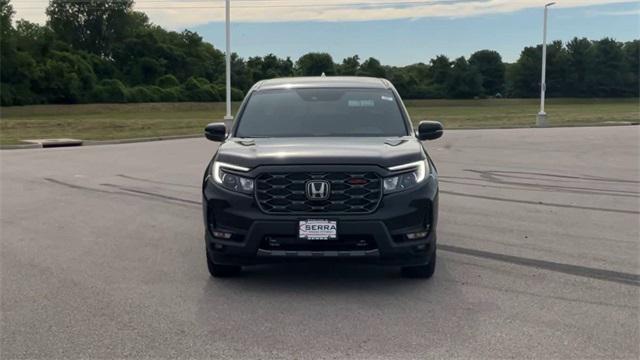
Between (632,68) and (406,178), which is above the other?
Result: (632,68)

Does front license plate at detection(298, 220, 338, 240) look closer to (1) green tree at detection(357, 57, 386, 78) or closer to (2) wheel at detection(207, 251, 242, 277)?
(2) wheel at detection(207, 251, 242, 277)

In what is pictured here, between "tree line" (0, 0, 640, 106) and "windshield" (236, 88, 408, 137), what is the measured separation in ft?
315

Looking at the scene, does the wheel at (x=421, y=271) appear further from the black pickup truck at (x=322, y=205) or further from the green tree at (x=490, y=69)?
the green tree at (x=490, y=69)

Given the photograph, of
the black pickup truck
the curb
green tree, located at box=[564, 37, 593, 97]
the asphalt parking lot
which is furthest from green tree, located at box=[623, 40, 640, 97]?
the black pickup truck

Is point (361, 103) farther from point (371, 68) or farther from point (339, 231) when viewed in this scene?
point (371, 68)

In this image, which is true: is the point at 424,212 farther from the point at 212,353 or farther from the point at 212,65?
the point at 212,65

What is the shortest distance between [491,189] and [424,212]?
665 centimetres

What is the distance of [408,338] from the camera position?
4578 millimetres

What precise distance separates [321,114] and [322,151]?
46.5 inches

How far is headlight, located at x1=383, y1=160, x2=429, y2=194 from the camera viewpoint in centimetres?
545

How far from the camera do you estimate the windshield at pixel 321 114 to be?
6.56 m

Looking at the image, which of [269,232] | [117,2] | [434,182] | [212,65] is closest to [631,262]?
[434,182]

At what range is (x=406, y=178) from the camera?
5.53 m

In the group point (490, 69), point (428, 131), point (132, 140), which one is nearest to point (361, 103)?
point (428, 131)
